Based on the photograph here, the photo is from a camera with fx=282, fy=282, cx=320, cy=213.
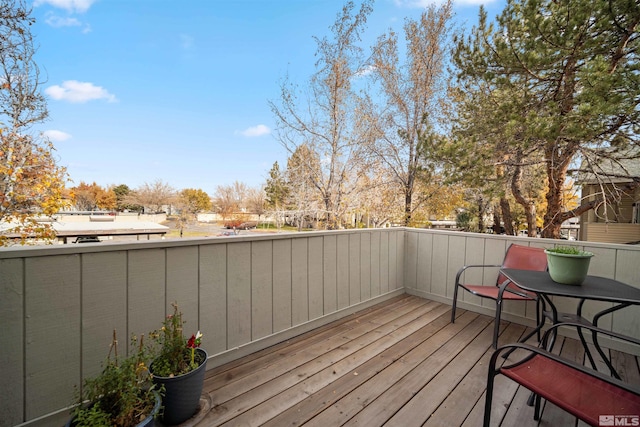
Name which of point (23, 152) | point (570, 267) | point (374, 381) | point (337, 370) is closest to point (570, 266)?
point (570, 267)

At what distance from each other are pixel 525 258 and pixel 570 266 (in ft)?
3.01

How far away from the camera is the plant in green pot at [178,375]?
142 cm

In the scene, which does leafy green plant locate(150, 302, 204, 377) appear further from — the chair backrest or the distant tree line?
the distant tree line

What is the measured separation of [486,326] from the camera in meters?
2.75

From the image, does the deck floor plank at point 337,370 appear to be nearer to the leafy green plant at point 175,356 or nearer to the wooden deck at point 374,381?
the wooden deck at point 374,381

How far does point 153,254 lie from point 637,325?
3.64 m

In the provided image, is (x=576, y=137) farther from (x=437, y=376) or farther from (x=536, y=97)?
(x=437, y=376)

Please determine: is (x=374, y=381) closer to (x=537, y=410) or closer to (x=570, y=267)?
(x=537, y=410)

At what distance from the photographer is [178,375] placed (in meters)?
1.45

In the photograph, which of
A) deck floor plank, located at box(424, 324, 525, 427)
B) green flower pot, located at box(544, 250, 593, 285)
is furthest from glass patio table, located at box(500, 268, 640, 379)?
deck floor plank, located at box(424, 324, 525, 427)

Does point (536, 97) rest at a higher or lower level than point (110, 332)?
higher

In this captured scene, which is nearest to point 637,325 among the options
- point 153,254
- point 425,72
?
point 153,254
